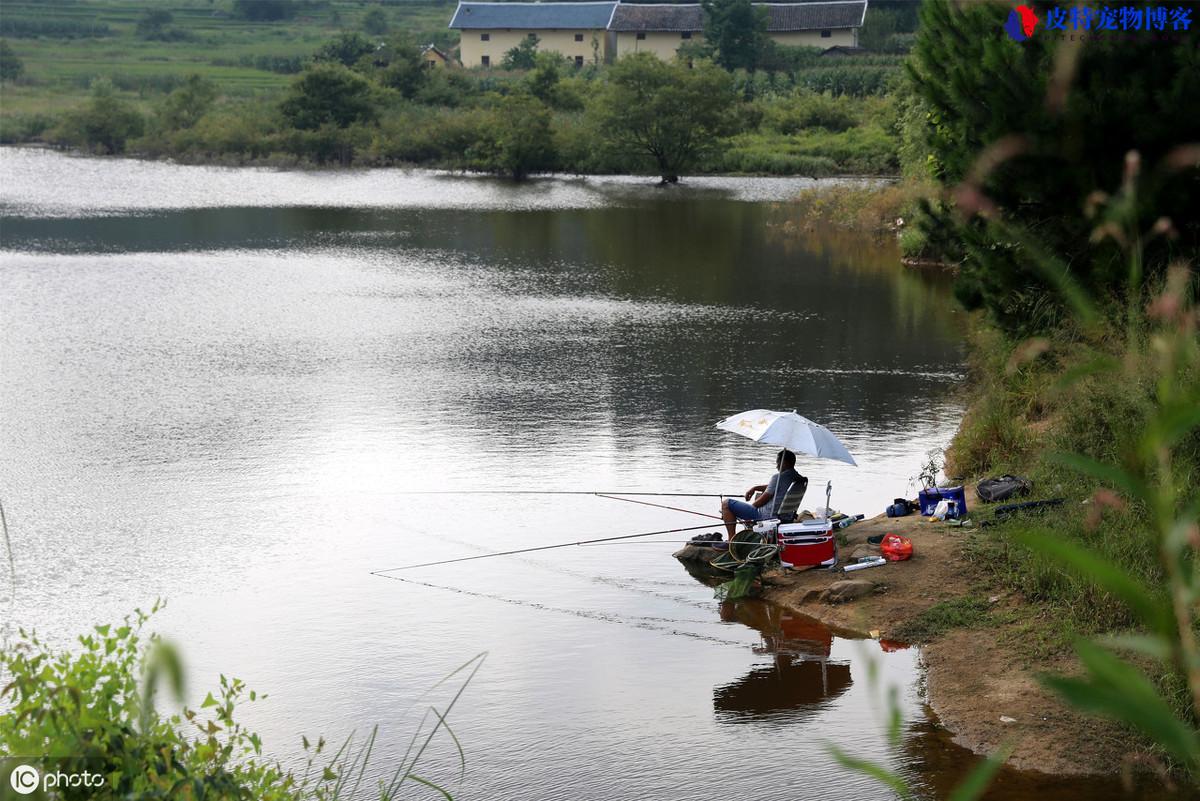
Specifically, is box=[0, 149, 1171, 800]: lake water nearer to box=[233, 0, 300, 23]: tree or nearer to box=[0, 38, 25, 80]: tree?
box=[0, 38, 25, 80]: tree

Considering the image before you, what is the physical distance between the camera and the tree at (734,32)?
2995 inches

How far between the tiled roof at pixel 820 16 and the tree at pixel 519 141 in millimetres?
30463

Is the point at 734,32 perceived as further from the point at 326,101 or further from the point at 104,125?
the point at 104,125

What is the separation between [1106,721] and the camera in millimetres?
8695

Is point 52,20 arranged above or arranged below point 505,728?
above

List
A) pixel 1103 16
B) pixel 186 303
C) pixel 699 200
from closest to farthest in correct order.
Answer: pixel 1103 16
pixel 186 303
pixel 699 200

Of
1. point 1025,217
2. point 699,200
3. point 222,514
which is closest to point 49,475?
point 222,514

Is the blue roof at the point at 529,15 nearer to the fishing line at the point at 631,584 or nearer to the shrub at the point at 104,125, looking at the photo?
the shrub at the point at 104,125

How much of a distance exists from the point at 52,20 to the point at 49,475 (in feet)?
322

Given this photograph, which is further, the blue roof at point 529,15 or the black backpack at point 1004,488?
the blue roof at point 529,15

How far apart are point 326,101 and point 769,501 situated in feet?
184

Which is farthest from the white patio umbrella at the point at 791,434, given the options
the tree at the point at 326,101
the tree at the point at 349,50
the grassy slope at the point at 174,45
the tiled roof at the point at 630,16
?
the tiled roof at the point at 630,16

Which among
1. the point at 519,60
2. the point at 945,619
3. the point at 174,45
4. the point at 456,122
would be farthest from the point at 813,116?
the point at 174,45

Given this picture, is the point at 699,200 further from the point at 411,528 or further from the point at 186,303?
the point at 411,528
